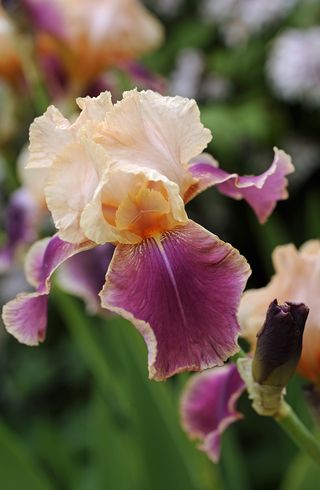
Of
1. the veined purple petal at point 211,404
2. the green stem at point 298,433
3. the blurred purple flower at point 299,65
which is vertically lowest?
the blurred purple flower at point 299,65

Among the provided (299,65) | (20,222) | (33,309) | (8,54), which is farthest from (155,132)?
(299,65)

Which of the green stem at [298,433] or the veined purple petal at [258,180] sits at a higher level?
the veined purple petal at [258,180]

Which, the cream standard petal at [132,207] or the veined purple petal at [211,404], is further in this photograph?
the veined purple petal at [211,404]

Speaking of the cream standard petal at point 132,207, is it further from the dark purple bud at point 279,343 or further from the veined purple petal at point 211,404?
the veined purple petal at point 211,404

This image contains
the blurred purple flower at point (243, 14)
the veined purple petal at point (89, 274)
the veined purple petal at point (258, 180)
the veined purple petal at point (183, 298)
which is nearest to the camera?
the veined purple petal at point (183, 298)

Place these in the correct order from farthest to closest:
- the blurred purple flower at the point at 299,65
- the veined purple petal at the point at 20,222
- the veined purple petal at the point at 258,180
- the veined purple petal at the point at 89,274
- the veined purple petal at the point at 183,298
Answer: the blurred purple flower at the point at 299,65 → the veined purple petal at the point at 20,222 → the veined purple petal at the point at 89,274 → the veined purple petal at the point at 258,180 → the veined purple petal at the point at 183,298

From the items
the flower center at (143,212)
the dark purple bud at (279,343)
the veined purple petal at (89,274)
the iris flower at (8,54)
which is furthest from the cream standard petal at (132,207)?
the iris flower at (8,54)
